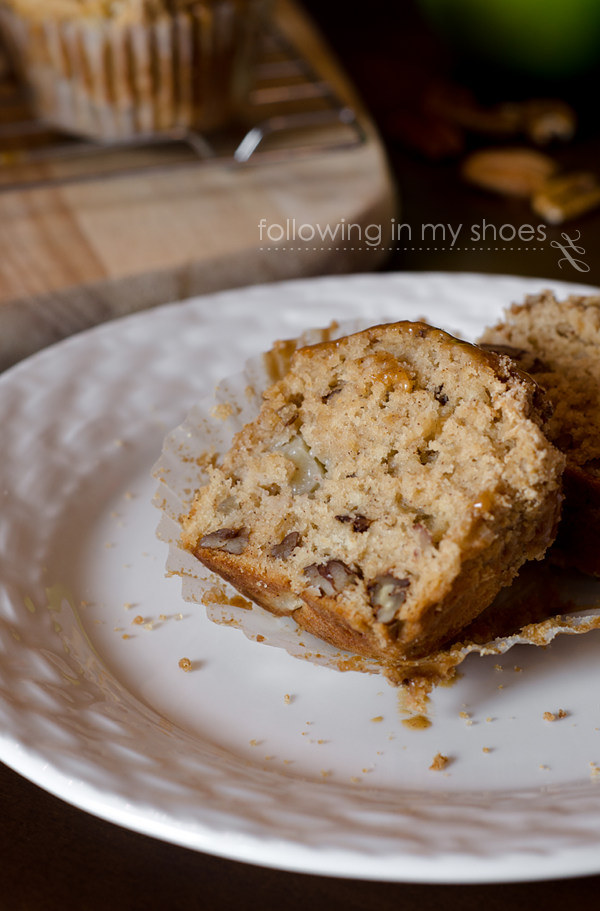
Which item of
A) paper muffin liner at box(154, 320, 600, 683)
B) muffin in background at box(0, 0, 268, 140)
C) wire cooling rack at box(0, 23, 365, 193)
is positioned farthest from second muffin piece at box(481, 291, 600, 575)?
muffin in background at box(0, 0, 268, 140)

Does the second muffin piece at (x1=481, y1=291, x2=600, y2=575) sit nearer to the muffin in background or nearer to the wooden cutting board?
the wooden cutting board

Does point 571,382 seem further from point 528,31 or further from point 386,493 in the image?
point 528,31

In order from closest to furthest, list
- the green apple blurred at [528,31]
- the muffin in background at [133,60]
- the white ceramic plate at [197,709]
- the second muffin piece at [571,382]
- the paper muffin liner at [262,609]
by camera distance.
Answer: the white ceramic plate at [197,709]
the paper muffin liner at [262,609]
the second muffin piece at [571,382]
the muffin in background at [133,60]
the green apple blurred at [528,31]

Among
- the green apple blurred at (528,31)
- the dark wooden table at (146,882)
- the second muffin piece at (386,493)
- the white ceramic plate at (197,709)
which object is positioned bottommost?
the dark wooden table at (146,882)

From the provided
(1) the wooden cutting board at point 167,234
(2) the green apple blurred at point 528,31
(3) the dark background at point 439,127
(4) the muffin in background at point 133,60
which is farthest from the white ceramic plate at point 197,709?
(2) the green apple blurred at point 528,31

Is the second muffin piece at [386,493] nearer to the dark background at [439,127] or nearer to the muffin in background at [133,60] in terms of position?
the dark background at [439,127]

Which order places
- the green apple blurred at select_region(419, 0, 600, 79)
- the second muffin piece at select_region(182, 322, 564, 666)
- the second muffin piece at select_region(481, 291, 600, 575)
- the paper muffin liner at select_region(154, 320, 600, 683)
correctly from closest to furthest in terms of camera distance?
the second muffin piece at select_region(182, 322, 564, 666) < the paper muffin liner at select_region(154, 320, 600, 683) < the second muffin piece at select_region(481, 291, 600, 575) < the green apple blurred at select_region(419, 0, 600, 79)
